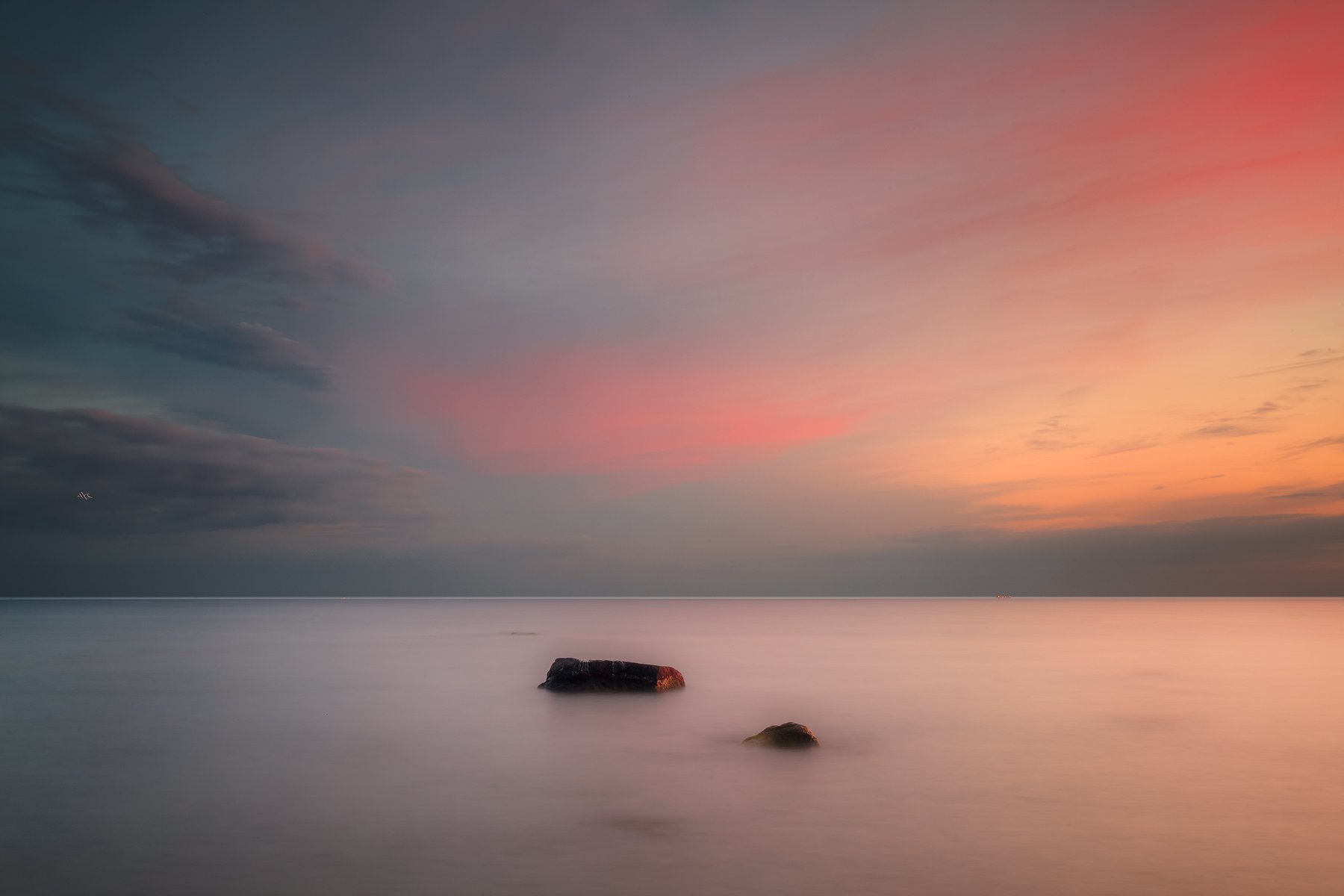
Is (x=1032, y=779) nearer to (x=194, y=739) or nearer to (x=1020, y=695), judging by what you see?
(x=1020, y=695)

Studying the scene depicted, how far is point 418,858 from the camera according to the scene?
34.1 ft

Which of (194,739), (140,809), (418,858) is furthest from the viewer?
(194,739)

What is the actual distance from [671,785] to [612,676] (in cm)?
1202

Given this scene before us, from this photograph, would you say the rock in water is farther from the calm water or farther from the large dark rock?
the large dark rock

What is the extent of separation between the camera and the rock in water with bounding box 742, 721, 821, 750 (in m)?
17.3

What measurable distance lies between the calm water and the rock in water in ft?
1.68

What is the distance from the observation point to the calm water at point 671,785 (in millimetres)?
9961

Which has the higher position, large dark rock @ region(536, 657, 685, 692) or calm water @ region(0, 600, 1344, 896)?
large dark rock @ region(536, 657, 685, 692)

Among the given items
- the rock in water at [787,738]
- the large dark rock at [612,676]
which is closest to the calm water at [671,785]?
the rock in water at [787,738]

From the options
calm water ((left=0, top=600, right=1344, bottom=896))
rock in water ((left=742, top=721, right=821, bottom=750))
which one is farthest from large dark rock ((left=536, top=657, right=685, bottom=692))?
rock in water ((left=742, top=721, right=821, bottom=750))

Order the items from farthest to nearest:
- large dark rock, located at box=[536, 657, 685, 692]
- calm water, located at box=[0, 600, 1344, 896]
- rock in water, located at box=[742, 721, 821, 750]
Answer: large dark rock, located at box=[536, 657, 685, 692]
rock in water, located at box=[742, 721, 821, 750]
calm water, located at box=[0, 600, 1344, 896]

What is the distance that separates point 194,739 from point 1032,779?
17.7 m

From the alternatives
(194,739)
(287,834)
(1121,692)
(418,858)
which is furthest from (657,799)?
(1121,692)

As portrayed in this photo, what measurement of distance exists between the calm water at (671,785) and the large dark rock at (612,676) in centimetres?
109
